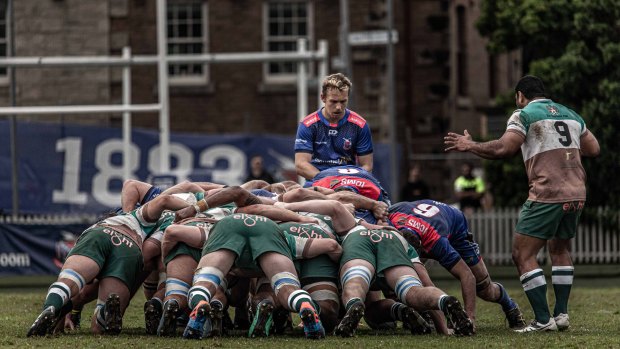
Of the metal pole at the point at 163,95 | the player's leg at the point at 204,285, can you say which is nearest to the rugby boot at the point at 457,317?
the player's leg at the point at 204,285

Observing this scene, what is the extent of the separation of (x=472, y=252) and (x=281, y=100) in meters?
24.6

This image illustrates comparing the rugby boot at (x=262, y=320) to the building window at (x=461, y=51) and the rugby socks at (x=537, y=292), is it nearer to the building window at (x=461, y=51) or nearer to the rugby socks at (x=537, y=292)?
the rugby socks at (x=537, y=292)

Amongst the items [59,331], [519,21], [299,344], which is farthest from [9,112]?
[299,344]

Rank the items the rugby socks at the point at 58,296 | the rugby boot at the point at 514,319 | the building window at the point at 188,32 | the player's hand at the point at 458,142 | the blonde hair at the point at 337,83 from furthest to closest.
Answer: the building window at the point at 188,32, the blonde hair at the point at 337,83, the rugby boot at the point at 514,319, the player's hand at the point at 458,142, the rugby socks at the point at 58,296

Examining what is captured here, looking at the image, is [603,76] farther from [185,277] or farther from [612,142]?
[185,277]

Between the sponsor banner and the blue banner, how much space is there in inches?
55.4

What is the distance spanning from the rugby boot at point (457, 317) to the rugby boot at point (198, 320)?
1.82 meters

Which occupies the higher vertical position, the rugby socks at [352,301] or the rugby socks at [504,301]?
the rugby socks at [352,301]

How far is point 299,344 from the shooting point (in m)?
11.0

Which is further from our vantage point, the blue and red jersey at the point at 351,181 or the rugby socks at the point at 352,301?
the blue and red jersey at the point at 351,181

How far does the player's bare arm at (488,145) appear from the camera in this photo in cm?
1248

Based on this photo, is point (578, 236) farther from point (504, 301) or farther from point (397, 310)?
point (397, 310)

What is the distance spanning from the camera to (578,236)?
1132 inches

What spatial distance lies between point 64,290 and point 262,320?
1589 mm
